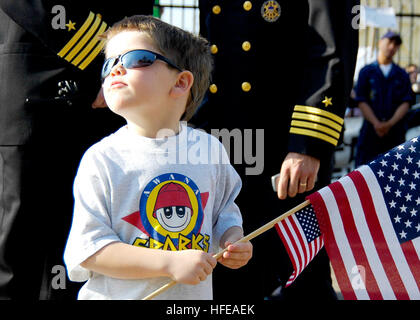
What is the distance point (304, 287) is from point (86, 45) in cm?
153

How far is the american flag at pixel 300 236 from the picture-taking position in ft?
7.03

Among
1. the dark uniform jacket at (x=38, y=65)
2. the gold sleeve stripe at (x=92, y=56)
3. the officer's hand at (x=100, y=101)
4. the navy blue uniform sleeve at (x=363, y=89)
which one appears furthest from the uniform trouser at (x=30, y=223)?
the navy blue uniform sleeve at (x=363, y=89)

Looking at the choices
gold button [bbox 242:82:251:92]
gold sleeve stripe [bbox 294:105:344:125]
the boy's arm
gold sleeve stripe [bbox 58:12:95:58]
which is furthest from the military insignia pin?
the boy's arm

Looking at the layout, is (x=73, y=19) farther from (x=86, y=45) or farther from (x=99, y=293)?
(x=99, y=293)

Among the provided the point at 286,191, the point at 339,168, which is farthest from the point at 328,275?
the point at 339,168

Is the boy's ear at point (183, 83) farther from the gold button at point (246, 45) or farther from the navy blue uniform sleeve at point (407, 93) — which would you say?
the navy blue uniform sleeve at point (407, 93)

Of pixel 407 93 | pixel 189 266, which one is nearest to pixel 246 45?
pixel 189 266

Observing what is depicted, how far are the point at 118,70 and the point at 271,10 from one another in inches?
33.8

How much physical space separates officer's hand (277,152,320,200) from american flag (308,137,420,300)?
109mm

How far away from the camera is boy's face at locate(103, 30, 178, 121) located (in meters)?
1.87

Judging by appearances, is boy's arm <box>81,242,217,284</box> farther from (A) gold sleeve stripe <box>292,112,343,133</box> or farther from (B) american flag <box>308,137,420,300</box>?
(A) gold sleeve stripe <box>292,112,343,133</box>
